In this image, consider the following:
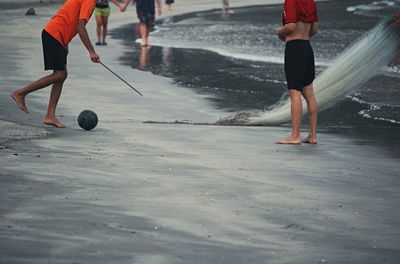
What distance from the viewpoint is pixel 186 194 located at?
9352 mm

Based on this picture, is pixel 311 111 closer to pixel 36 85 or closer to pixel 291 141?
pixel 291 141

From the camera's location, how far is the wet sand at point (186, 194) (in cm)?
755

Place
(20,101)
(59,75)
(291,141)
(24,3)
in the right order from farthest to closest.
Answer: (24,3), (20,101), (59,75), (291,141)

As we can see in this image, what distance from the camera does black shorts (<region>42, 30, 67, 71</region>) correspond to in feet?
43.4

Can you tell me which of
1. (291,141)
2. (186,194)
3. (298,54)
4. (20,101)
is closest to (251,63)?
(20,101)

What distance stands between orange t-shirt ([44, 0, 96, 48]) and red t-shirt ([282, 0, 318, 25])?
2.02 m

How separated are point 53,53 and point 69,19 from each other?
0.40 metres

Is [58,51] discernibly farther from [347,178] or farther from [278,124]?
[347,178]

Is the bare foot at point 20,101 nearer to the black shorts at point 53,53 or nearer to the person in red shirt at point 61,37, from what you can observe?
the person in red shirt at point 61,37

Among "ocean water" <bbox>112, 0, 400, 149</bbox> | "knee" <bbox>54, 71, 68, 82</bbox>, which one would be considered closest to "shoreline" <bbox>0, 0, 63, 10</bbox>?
"ocean water" <bbox>112, 0, 400, 149</bbox>

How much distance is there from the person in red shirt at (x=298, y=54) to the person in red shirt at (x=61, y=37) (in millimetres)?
1948

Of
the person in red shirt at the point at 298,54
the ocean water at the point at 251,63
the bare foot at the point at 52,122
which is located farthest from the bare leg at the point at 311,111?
the bare foot at the point at 52,122

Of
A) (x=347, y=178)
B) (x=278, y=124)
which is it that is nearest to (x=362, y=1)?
(x=278, y=124)

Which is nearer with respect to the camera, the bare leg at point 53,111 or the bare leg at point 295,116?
the bare leg at point 295,116
